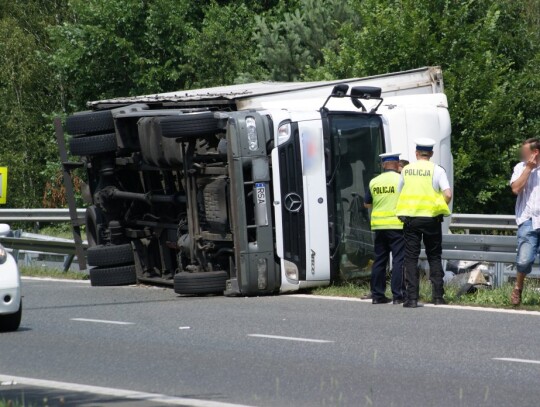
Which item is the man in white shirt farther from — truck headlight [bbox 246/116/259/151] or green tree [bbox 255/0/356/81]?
green tree [bbox 255/0/356/81]

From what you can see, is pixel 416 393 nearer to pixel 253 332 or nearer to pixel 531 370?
pixel 531 370

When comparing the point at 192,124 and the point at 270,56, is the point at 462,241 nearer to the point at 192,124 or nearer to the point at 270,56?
the point at 192,124

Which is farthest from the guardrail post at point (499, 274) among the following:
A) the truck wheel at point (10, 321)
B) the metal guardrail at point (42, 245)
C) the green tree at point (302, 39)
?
the green tree at point (302, 39)

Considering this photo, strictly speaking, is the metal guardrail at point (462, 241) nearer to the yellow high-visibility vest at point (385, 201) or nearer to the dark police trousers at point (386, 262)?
the dark police trousers at point (386, 262)

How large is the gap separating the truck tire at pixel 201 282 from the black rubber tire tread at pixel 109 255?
1.68 meters

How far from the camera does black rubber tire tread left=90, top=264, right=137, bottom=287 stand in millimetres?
15414

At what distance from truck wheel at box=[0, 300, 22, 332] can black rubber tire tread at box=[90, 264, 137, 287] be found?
4438mm

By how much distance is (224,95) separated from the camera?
48.0 feet

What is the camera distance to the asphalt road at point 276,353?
7.59 meters

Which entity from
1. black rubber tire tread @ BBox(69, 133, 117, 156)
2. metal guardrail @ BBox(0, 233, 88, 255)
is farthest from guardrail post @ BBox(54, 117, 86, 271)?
metal guardrail @ BBox(0, 233, 88, 255)

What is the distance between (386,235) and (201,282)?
2160 mm

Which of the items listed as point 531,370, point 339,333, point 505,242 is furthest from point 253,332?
point 505,242

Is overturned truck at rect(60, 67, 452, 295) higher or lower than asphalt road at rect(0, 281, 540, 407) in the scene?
higher

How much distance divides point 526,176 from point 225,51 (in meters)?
25.8
